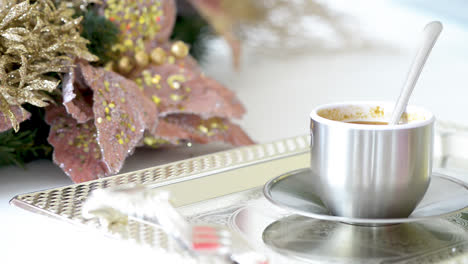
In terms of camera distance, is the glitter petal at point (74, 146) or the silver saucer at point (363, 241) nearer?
the silver saucer at point (363, 241)

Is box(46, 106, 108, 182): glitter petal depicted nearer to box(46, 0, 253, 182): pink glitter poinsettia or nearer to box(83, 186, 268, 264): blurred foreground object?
box(46, 0, 253, 182): pink glitter poinsettia

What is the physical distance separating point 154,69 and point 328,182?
290 millimetres

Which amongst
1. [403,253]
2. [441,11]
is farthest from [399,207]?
[441,11]

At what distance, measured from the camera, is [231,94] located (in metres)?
0.66

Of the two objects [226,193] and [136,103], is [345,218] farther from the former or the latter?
[136,103]

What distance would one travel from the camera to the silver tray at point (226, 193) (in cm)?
38

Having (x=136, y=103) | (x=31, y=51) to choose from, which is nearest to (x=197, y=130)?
(x=136, y=103)

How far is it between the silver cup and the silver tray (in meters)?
0.03

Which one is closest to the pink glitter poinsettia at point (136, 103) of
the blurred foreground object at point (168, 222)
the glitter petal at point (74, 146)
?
the glitter petal at point (74, 146)

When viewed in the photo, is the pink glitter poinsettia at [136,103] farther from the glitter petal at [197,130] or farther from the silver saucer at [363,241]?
the silver saucer at [363,241]

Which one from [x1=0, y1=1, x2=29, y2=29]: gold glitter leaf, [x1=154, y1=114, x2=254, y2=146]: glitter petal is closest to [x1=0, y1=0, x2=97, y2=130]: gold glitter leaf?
[x1=0, y1=1, x2=29, y2=29]: gold glitter leaf

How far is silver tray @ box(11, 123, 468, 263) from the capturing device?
38cm

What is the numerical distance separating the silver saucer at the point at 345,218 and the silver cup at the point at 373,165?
12 mm

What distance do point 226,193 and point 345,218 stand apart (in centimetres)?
13
